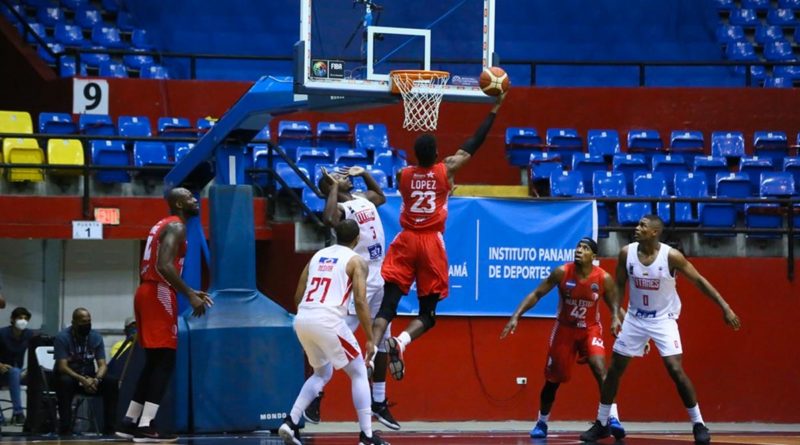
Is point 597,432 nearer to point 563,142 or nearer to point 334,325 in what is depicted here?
point 334,325

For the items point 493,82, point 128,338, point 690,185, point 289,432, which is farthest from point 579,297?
point 690,185

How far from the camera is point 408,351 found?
17.5 metres

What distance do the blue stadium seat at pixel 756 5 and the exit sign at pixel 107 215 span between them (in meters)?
13.4

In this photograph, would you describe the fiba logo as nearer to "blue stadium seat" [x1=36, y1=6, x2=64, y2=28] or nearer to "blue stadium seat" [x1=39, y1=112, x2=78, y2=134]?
"blue stadium seat" [x1=39, y1=112, x2=78, y2=134]

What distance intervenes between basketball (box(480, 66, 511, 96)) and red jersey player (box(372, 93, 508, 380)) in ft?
0.27

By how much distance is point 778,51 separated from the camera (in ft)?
83.1

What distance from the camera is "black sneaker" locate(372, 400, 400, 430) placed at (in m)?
13.1

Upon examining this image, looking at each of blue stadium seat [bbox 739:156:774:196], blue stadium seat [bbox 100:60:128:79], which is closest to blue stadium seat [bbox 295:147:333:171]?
blue stadium seat [bbox 100:60:128:79]

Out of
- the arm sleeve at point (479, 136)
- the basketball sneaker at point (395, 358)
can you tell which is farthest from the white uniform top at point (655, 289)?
the basketball sneaker at point (395, 358)

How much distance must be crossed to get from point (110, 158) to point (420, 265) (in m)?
7.61

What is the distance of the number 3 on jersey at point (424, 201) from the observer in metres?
13.0

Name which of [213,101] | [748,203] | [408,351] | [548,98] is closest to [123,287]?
[213,101]

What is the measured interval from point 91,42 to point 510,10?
7.52m

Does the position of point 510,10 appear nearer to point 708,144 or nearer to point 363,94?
point 708,144
